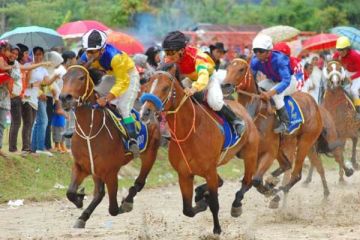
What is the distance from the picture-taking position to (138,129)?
478 inches

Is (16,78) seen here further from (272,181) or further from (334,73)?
(334,73)

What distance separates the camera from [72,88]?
35.4ft

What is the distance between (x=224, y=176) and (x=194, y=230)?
23.4ft

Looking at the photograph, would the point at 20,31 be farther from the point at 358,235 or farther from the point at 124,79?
the point at 358,235

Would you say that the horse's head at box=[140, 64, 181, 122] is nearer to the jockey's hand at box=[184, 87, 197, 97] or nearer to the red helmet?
the jockey's hand at box=[184, 87, 197, 97]

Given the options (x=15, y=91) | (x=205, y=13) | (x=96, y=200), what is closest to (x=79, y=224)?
(x=96, y=200)

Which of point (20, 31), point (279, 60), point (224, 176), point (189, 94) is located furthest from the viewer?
point (224, 176)

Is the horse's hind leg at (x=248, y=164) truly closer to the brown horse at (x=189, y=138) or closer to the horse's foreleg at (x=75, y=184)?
the brown horse at (x=189, y=138)

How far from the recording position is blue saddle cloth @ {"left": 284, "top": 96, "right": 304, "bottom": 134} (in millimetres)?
14242

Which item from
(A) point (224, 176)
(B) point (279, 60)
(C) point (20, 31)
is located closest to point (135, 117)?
(B) point (279, 60)

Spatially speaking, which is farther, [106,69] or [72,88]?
[106,69]

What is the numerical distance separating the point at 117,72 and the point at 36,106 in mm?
4657

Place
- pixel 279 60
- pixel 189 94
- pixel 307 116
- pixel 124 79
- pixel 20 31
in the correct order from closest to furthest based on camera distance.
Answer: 1. pixel 189 94
2. pixel 124 79
3. pixel 279 60
4. pixel 307 116
5. pixel 20 31

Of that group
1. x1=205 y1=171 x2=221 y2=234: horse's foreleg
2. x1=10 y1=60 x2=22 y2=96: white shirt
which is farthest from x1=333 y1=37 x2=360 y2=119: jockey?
x1=205 y1=171 x2=221 y2=234: horse's foreleg
